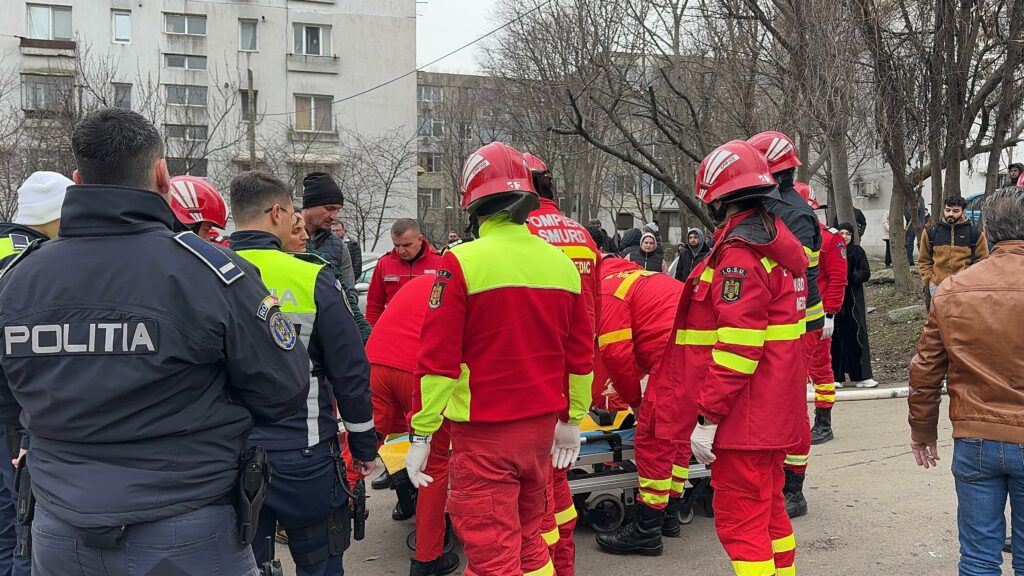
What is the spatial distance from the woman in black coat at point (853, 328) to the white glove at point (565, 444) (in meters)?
5.65

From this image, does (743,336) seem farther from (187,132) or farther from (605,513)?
(187,132)

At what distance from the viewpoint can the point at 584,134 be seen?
40.5 ft

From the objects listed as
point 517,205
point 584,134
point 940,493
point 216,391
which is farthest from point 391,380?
point 584,134

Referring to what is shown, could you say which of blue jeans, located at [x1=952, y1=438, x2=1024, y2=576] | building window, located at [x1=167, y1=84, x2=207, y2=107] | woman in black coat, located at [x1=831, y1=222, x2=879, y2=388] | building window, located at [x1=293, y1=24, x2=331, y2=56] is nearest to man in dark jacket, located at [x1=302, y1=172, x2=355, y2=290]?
blue jeans, located at [x1=952, y1=438, x2=1024, y2=576]

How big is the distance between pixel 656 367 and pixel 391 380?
4.98 feet

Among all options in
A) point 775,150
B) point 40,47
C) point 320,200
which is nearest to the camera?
point 775,150

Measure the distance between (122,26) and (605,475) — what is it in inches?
1329

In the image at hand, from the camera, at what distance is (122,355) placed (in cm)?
208

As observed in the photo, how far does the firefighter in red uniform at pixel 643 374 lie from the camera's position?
454 centimetres

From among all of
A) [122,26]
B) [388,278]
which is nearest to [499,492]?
[388,278]

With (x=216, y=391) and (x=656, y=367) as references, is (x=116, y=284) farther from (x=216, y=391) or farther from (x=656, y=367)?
(x=656, y=367)

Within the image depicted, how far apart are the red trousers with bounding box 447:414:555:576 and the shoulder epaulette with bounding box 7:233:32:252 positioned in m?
2.22

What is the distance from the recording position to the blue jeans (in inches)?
118

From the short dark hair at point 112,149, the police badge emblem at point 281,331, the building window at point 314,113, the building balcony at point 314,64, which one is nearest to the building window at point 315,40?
the building balcony at point 314,64
